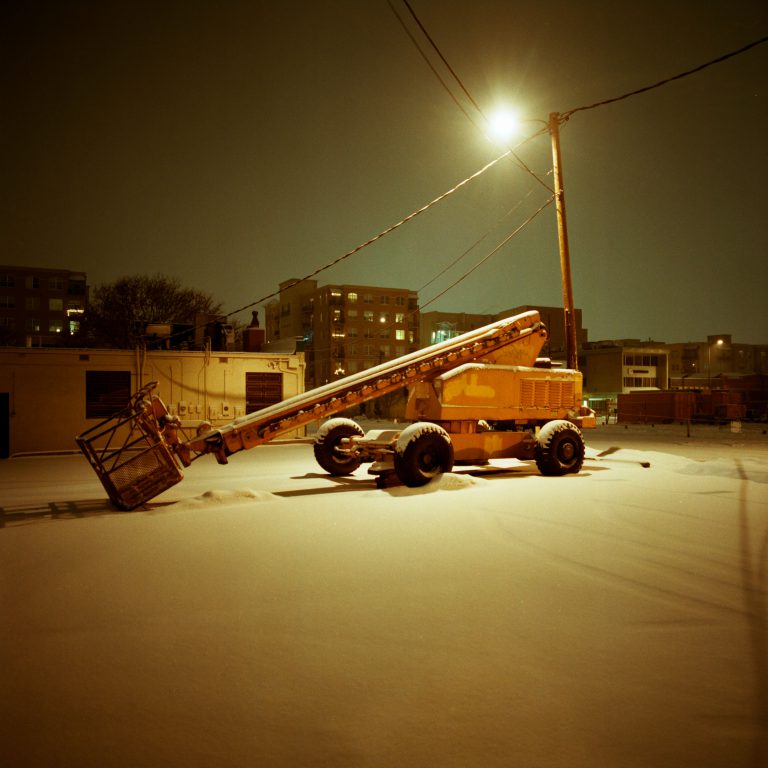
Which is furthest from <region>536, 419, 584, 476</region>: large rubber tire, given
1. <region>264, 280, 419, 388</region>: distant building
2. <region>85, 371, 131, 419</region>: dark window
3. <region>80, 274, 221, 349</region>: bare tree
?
<region>264, 280, 419, 388</region>: distant building

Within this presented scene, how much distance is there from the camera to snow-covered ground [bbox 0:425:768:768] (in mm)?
3191

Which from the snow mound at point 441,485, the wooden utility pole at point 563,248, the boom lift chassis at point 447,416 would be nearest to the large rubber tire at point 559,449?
the boom lift chassis at point 447,416

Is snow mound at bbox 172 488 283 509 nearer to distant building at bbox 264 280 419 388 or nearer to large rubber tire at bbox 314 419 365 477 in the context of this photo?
large rubber tire at bbox 314 419 365 477

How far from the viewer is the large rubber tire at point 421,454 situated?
10.7m

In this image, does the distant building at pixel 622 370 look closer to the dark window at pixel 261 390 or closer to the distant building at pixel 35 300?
the dark window at pixel 261 390

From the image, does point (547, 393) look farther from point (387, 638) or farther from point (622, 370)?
point (622, 370)

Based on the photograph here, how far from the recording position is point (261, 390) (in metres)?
23.5

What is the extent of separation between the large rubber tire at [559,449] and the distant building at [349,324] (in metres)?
73.4

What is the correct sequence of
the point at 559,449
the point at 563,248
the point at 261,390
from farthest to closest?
the point at 261,390
the point at 563,248
the point at 559,449

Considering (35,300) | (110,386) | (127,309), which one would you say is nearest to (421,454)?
(110,386)

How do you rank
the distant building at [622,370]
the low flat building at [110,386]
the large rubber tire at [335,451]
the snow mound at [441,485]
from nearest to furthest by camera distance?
the snow mound at [441,485], the large rubber tire at [335,451], the low flat building at [110,386], the distant building at [622,370]

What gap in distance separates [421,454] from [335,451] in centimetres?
283

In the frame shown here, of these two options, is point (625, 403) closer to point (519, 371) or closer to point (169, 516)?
point (519, 371)

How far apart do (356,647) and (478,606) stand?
47.7 inches
